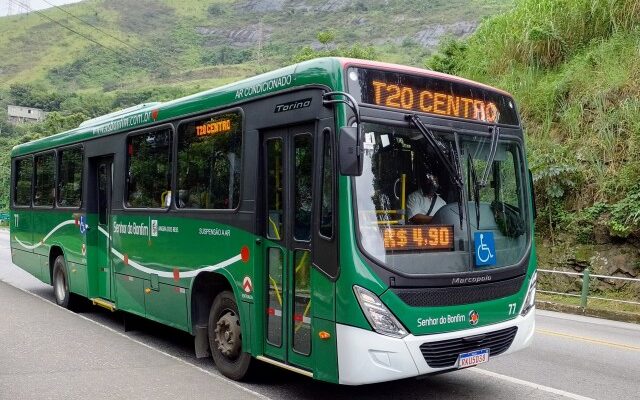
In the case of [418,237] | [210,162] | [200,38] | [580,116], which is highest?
[200,38]

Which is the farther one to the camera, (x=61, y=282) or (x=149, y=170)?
(x=61, y=282)

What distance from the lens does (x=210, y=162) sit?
7.09 m

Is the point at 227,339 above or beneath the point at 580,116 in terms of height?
beneath

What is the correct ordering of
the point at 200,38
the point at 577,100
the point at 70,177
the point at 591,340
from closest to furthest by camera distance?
the point at 591,340, the point at 70,177, the point at 577,100, the point at 200,38

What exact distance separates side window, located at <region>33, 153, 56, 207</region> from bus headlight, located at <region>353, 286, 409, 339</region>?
341 inches

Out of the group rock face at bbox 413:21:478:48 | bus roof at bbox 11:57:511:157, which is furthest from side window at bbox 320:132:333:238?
rock face at bbox 413:21:478:48

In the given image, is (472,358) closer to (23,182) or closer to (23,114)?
(23,182)

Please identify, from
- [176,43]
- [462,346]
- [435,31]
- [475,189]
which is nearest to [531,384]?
[462,346]

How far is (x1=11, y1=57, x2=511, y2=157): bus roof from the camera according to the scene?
543 centimetres

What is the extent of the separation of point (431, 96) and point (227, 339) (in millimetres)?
3319

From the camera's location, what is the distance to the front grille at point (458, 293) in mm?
5117

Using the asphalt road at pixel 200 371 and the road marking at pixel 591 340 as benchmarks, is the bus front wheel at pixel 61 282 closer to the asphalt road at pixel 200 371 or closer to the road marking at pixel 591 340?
the asphalt road at pixel 200 371

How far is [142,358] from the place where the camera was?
7.74m

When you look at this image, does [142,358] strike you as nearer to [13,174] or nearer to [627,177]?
[13,174]
